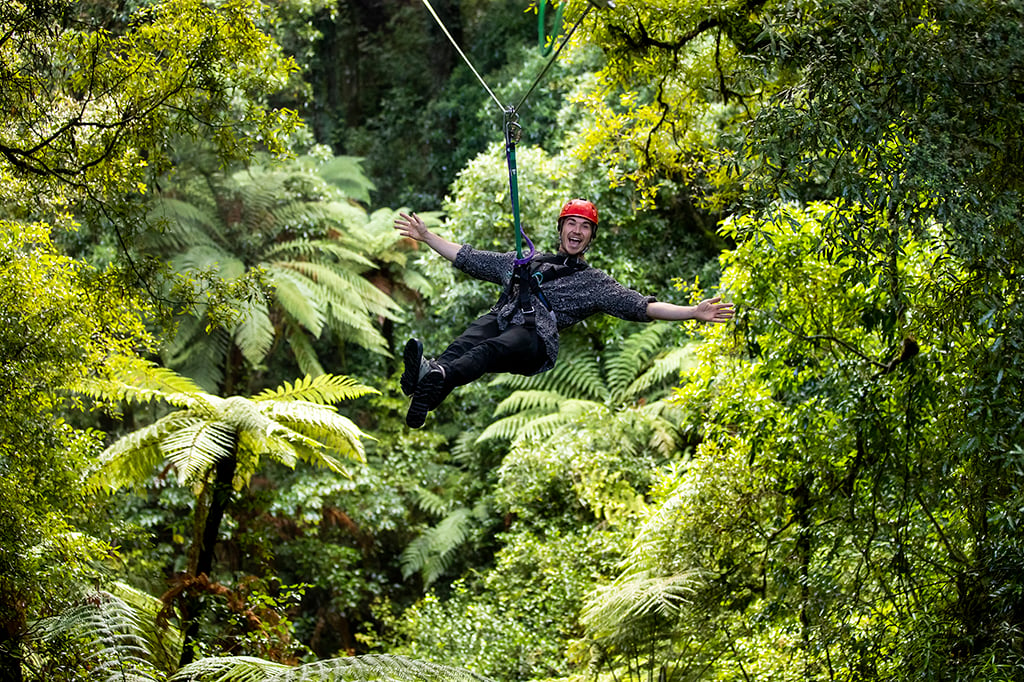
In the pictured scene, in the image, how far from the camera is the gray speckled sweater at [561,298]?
4148 millimetres

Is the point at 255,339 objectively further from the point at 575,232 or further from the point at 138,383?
the point at 575,232

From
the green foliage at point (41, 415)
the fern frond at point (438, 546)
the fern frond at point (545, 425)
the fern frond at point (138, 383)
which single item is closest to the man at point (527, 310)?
the green foliage at point (41, 415)

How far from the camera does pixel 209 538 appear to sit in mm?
5637

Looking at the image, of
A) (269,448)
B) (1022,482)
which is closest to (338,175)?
(269,448)

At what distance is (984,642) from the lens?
358 centimetres

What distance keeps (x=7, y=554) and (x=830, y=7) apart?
3542 millimetres

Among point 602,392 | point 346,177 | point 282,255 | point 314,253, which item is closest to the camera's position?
point 602,392

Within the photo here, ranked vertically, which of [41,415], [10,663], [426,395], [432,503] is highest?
[432,503]

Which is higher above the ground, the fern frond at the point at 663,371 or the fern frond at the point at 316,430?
the fern frond at the point at 663,371

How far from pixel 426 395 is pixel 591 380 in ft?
18.0

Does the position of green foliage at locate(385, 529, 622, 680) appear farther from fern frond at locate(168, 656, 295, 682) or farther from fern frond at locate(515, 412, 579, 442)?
fern frond at locate(168, 656, 295, 682)

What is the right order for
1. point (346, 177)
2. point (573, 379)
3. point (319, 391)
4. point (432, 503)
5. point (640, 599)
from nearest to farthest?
point (640, 599), point (319, 391), point (573, 379), point (432, 503), point (346, 177)

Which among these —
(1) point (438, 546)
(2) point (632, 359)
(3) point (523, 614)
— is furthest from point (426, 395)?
(1) point (438, 546)

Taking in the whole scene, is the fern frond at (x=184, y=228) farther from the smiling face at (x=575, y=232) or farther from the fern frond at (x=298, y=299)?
the smiling face at (x=575, y=232)
